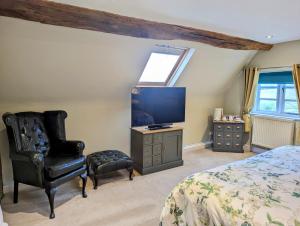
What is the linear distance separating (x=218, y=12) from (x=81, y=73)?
6.34 ft

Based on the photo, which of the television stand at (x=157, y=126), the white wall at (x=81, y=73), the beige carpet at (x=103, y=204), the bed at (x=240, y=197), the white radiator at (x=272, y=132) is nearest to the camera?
the bed at (x=240, y=197)

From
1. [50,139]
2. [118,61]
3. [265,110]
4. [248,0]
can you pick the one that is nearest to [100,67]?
[118,61]

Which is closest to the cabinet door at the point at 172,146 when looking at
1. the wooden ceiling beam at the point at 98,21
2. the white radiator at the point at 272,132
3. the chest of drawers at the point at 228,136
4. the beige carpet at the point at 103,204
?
the beige carpet at the point at 103,204

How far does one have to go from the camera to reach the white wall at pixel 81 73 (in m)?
2.61

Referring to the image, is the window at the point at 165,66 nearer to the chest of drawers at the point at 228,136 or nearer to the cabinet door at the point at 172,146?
the cabinet door at the point at 172,146

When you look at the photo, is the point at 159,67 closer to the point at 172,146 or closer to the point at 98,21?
the point at 172,146

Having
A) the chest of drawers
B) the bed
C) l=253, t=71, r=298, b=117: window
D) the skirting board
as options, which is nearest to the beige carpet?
the bed

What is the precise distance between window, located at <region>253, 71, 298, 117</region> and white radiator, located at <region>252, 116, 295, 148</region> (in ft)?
0.84

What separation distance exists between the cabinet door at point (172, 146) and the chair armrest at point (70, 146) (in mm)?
1428

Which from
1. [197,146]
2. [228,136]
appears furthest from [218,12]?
[197,146]

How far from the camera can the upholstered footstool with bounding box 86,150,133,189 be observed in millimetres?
3111

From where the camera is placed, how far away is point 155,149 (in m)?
3.71

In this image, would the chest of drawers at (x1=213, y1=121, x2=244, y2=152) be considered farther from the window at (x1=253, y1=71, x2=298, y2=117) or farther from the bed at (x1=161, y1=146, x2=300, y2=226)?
the bed at (x1=161, y1=146, x2=300, y2=226)

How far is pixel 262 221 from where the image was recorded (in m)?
1.35
